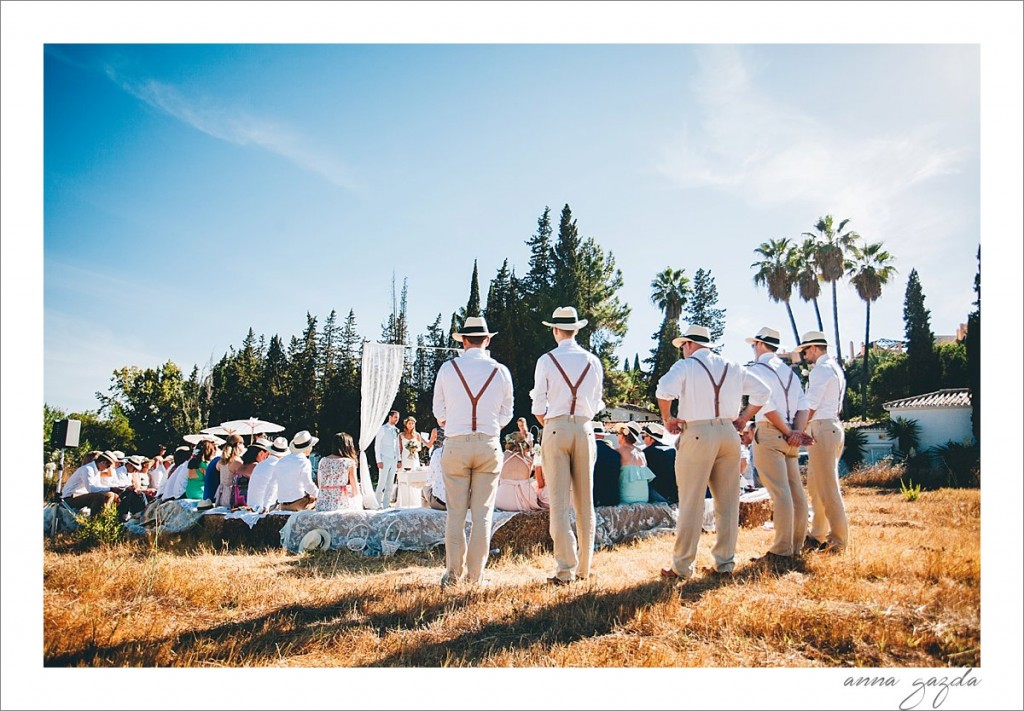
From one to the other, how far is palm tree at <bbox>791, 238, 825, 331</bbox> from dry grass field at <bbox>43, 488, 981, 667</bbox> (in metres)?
28.6

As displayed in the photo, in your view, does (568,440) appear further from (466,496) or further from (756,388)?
(756,388)

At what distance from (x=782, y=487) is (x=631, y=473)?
2.08 m

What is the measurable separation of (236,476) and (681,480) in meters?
5.82

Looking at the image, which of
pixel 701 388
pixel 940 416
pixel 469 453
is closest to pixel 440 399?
pixel 469 453

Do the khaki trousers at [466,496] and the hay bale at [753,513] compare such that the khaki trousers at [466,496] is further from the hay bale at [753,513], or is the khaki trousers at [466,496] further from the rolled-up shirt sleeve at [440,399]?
the hay bale at [753,513]

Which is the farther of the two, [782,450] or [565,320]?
[782,450]

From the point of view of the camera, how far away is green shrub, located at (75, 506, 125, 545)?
23.0ft

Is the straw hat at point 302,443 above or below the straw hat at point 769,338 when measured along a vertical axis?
below

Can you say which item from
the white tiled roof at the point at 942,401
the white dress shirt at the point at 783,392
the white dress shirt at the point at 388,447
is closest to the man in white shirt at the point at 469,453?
the white dress shirt at the point at 783,392

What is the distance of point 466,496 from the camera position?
5.00 metres

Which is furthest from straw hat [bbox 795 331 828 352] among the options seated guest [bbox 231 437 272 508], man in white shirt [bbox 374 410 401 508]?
man in white shirt [bbox 374 410 401 508]

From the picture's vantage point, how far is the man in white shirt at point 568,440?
488 centimetres

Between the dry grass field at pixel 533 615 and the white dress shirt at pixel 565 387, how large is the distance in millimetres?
1299
